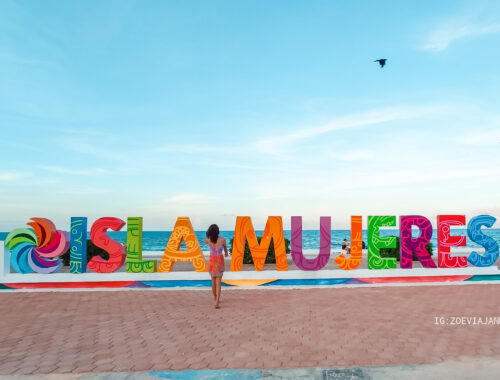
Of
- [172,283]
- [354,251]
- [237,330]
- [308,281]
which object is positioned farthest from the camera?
[354,251]

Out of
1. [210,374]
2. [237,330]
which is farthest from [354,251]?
[210,374]

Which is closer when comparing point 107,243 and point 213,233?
point 213,233

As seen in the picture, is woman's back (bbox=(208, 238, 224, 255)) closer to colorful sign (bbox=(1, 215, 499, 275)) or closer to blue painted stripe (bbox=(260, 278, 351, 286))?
colorful sign (bbox=(1, 215, 499, 275))

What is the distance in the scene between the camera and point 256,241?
1436cm

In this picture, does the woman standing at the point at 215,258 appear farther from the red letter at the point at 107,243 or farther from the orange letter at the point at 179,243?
the red letter at the point at 107,243

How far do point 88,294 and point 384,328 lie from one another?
9204 millimetres

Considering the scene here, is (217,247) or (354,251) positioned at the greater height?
(217,247)

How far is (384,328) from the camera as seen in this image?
344 inches

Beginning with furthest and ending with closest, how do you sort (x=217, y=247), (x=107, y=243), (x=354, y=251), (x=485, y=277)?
1. (x=485, y=277)
2. (x=354, y=251)
3. (x=107, y=243)
4. (x=217, y=247)

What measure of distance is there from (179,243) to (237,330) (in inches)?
235

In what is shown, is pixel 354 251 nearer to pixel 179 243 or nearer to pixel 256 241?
pixel 256 241

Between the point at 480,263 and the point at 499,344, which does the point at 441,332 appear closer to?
the point at 499,344

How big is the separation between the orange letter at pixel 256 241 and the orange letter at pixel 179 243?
A: 1.27 meters

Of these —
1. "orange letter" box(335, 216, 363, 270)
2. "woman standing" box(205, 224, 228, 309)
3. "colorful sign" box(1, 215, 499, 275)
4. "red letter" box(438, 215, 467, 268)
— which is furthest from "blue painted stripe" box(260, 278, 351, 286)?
"red letter" box(438, 215, 467, 268)
